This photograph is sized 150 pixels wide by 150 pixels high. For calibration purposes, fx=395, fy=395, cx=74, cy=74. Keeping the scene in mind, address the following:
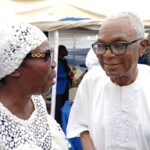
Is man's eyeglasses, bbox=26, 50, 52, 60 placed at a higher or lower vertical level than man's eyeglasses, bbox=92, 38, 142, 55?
higher

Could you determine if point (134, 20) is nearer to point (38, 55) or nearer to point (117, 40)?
point (117, 40)

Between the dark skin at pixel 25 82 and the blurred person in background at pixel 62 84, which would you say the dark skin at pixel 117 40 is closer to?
the dark skin at pixel 25 82

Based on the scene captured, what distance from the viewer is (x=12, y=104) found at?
1715mm

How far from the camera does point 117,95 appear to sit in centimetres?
221

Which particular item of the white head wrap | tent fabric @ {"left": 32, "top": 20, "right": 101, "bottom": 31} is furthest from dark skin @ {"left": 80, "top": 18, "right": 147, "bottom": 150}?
tent fabric @ {"left": 32, "top": 20, "right": 101, "bottom": 31}

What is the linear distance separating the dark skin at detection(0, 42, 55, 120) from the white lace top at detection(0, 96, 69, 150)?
0.04m

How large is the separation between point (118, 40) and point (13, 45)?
61cm

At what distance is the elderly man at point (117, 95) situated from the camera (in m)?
2.02

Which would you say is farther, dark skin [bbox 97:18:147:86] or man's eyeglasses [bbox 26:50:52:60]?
dark skin [bbox 97:18:147:86]

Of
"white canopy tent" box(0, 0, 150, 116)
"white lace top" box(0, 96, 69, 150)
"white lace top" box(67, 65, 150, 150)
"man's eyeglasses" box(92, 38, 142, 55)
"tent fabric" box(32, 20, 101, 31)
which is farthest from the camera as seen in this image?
"white canopy tent" box(0, 0, 150, 116)

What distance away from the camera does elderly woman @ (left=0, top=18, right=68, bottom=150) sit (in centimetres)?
163

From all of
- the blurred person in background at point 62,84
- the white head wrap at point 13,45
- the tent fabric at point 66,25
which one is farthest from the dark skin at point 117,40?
the blurred person in background at point 62,84

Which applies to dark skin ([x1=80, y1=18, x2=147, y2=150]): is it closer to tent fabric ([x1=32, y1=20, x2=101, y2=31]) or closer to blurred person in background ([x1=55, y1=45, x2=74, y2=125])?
tent fabric ([x1=32, y1=20, x2=101, y2=31])

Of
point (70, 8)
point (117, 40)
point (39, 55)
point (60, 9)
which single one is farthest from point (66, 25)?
point (39, 55)
